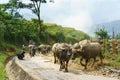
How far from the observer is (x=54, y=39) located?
255 ft

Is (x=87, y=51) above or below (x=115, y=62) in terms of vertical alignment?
above

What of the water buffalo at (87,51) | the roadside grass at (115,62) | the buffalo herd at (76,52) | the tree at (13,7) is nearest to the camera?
the roadside grass at (115,62)

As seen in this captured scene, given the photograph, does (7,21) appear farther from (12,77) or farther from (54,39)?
(12,77)

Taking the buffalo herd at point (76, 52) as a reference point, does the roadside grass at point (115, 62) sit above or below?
below

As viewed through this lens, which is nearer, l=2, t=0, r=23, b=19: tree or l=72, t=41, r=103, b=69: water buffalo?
l=72, t=41, r=103, b=69: water buffalo

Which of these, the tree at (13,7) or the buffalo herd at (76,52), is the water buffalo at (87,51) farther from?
the tree at (13,7)

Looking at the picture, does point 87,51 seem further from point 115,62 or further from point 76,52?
point 115,62

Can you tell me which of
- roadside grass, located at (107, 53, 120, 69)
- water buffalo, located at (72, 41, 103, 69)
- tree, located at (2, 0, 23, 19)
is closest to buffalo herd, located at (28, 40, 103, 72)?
water buffalo, located at (72, 41, 103, 69)

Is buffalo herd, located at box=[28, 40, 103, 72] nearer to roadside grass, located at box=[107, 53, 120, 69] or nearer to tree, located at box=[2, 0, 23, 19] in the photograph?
roadside grass, located at box=[107, 53, 120, 69]

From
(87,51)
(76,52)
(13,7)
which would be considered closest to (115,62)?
(87,51)

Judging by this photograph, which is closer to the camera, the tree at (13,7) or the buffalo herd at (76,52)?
the buffalo herd at (76,52)

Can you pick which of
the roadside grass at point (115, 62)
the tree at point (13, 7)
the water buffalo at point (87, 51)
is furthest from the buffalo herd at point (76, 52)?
the tree at point (13, 7)

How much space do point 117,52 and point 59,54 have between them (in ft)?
16.8

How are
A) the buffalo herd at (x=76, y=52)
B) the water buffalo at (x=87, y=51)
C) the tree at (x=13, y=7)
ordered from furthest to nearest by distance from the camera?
1. the tree at (x=13, y=7)
2. the water buffalo at (x=87, y=51)
3. the buffalo herd at (x=76, y=52)
